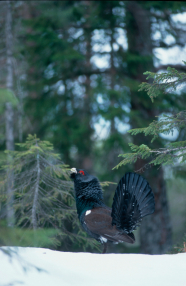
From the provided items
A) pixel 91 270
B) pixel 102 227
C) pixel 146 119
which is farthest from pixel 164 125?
pixel 146 119

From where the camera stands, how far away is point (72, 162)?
30.8 feet

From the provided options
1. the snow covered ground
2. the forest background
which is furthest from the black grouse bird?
the forest background

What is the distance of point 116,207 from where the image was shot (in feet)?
14.6

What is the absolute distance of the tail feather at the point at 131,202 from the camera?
4.19 metres

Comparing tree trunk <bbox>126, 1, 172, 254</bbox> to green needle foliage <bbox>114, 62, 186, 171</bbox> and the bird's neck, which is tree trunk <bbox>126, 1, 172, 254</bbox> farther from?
green needle foliage <bbox>114, 62, 186, 171</bbox>

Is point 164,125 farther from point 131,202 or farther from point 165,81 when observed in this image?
point 131,202

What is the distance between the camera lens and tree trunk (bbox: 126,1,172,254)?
8.58 m

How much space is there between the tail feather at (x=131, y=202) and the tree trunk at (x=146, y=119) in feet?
13.5

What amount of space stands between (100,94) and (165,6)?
3.44m

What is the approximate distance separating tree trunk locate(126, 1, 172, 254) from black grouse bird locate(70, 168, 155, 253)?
12.8 ft

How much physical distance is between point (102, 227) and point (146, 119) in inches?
201

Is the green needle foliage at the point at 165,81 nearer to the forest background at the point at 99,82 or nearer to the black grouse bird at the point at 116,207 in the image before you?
the black grouse bird at the point at 116,207

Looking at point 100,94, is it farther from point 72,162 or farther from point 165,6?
point 165,6

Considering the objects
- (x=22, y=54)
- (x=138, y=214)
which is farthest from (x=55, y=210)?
(x=22, y=54)
